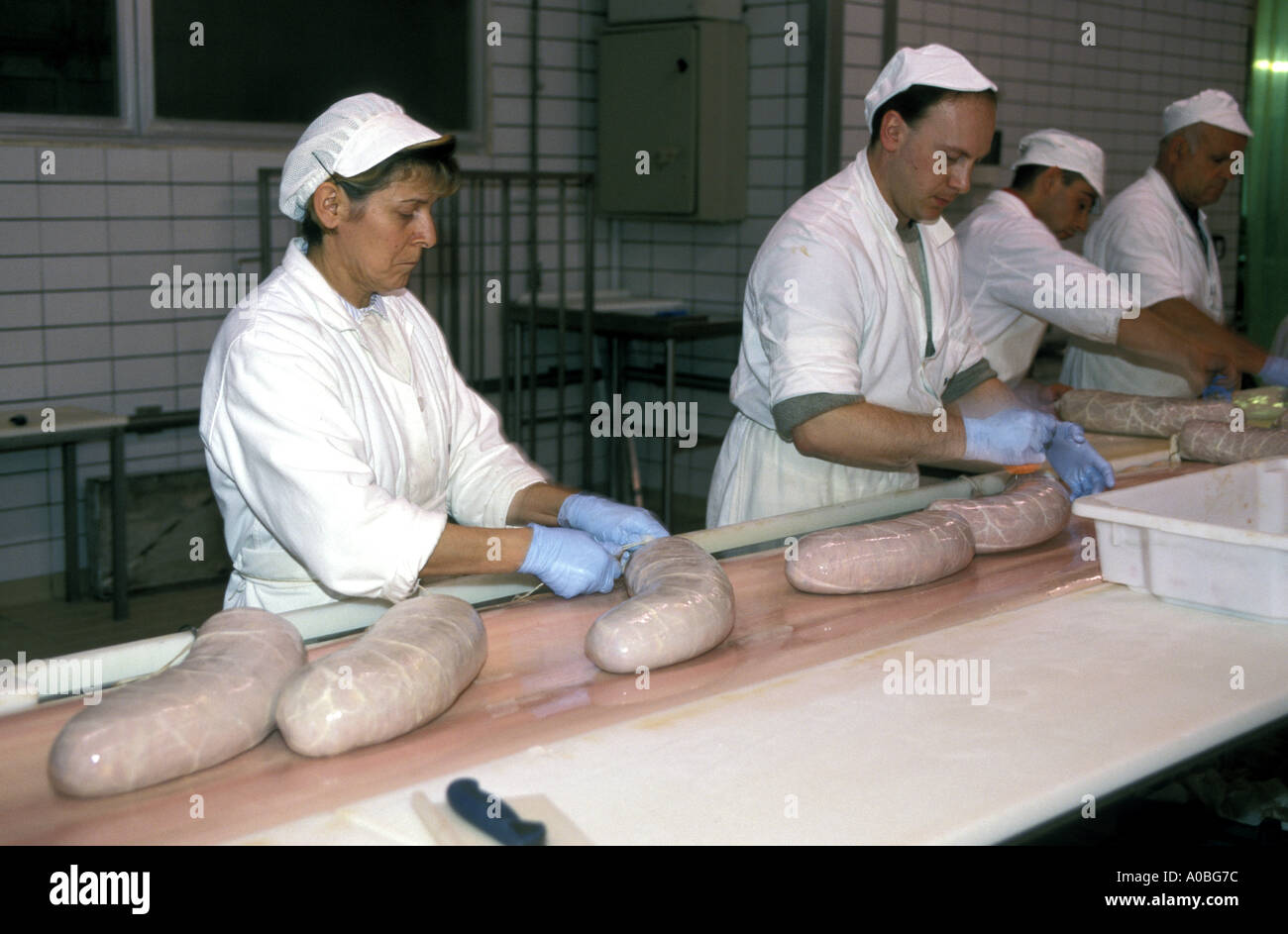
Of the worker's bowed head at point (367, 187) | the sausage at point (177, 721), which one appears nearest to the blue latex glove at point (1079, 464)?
the worker's bowed head at point (367, 187)

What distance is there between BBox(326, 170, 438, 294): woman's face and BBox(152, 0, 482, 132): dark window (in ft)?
10.7

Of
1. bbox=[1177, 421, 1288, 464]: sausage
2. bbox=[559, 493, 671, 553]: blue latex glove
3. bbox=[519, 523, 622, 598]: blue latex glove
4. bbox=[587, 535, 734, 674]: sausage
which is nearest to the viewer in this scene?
bbox=[587, 535, 734, 674]: sausage

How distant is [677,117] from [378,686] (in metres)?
4.49

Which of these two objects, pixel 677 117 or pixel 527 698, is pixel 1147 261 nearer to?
pixel 677 117

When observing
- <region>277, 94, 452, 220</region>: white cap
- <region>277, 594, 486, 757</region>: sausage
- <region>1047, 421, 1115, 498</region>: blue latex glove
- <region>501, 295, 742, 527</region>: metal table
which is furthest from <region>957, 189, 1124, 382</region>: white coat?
<region>277, 594, 486, 757</region>: sausage

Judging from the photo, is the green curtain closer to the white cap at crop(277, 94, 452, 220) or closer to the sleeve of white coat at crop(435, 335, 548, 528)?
the sleeve of white coat at crop(435, 335, 548, 528)

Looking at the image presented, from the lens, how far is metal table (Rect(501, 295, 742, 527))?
5262mm

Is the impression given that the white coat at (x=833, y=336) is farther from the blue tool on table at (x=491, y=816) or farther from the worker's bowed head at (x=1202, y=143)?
the worker's bowed head at (x=1202, y=143)

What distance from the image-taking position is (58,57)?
4570mm

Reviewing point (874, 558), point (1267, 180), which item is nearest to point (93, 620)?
point (874, 558)

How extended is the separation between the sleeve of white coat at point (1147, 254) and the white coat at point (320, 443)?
9.04 ft

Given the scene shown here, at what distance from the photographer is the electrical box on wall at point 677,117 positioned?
5.45m

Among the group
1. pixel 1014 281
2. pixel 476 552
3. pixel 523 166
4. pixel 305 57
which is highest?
pixel 305 57

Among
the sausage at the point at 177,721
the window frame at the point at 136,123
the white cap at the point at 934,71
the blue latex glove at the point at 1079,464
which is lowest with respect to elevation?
the sausage at the point at 177,721
